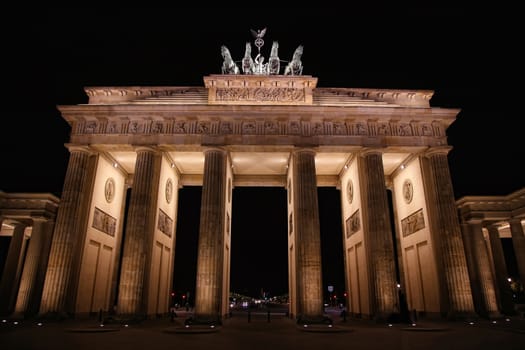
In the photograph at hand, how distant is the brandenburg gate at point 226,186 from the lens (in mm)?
22125

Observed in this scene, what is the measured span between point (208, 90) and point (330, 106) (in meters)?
9.11

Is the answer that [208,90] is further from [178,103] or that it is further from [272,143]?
[272,143]

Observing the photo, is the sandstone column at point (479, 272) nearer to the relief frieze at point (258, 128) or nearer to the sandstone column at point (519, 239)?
the sandstone column at point (519, 239)

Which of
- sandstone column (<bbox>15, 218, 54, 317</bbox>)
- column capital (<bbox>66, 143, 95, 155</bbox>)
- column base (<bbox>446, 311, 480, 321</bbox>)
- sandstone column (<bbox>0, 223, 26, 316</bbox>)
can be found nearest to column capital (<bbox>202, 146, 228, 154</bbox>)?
column capital (<bbox>66, 143, 95, 155</bbox>)

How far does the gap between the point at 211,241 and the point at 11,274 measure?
769 inches

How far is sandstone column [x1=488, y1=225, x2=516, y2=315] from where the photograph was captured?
95.0ft

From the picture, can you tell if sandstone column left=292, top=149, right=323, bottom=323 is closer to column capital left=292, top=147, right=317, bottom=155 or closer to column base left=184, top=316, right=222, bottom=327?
column capital left=292, top=147, right=317, bottom=155

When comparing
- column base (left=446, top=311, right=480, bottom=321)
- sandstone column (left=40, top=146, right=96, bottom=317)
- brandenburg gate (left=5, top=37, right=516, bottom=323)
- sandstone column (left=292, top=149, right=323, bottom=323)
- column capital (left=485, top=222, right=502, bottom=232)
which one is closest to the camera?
column base (left=446, top=311, right=480, bottom=321)

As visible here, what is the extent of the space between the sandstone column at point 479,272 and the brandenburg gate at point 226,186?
12.2 feet

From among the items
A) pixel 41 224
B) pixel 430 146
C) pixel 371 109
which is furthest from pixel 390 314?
pixel 41 224

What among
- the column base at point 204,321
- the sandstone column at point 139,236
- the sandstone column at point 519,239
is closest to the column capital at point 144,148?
the sandstone column at point 139,236

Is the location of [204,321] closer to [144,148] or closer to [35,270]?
[144,148]

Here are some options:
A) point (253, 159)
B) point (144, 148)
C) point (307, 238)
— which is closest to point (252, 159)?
point (253, 159)

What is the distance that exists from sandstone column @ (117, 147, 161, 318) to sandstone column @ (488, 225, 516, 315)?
92.4ft
